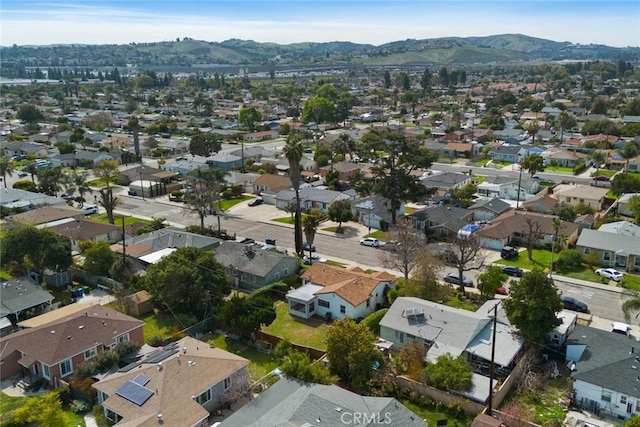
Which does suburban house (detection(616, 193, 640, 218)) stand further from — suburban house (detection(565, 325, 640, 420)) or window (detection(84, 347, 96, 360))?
window (detection(84, 347, 96, 360))

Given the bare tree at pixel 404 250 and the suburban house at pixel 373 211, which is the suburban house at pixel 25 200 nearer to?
the suburban house at pixel 373 211

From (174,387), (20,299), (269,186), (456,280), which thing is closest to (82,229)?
(20,299)

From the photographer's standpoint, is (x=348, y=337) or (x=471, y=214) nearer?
(x=348, y=337)

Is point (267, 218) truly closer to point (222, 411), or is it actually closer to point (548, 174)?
point (222, 411)

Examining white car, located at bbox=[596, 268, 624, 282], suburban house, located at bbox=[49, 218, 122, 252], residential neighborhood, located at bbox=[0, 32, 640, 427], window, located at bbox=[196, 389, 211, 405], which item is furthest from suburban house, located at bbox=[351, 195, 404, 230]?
window, located at bbox=[196, 389, 211, 405]

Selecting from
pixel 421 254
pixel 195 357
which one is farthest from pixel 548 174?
pixel 195 357

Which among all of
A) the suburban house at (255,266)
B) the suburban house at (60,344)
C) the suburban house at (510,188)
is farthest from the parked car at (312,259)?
the suburban house at (510,188)
